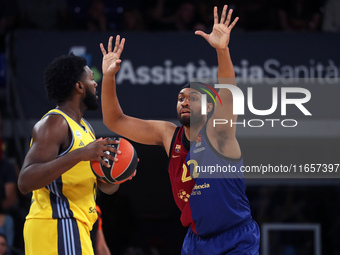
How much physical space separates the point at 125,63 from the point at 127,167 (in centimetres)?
391

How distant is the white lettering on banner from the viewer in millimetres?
7605

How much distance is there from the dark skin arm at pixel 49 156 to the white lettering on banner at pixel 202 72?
154 inches

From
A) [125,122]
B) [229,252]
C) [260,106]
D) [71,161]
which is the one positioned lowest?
[229,252]

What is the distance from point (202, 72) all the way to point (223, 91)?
11.9ft

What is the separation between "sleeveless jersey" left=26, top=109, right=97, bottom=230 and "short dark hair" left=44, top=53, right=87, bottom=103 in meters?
0.21

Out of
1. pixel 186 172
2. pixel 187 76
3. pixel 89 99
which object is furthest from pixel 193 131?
pixel 187 76

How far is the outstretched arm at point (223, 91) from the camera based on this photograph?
3954 mm

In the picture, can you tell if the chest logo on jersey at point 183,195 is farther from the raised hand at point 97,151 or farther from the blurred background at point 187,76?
the blurred background at point 187,76

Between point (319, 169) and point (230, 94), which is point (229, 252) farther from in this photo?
point (319, 169)

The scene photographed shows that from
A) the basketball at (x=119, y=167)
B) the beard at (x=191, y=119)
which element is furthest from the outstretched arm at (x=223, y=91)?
the basketball at (x=119, y=167)

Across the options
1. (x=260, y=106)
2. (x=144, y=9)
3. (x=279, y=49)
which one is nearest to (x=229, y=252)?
(x=260, y=106)

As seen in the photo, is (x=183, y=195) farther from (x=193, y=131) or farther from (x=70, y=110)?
(x=70, y=110)

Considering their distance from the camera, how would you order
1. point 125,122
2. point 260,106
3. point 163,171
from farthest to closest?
point 163,171
point 260,106
point 125,122

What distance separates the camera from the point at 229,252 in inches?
159
